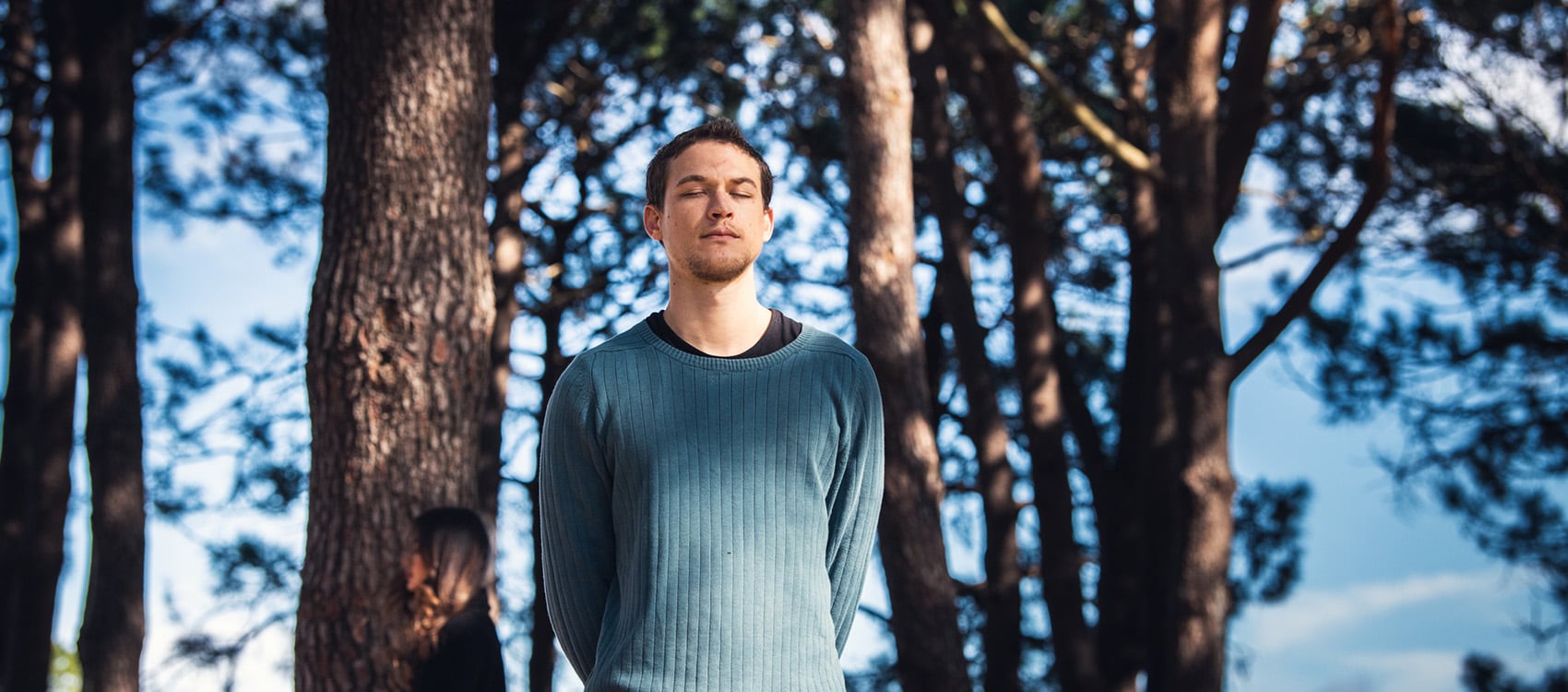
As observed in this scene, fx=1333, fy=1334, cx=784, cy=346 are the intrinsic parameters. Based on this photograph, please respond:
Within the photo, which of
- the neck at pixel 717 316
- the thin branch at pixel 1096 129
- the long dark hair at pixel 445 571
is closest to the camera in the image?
the neck at pixel 717 316

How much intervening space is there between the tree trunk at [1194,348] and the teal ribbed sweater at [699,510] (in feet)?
12.5

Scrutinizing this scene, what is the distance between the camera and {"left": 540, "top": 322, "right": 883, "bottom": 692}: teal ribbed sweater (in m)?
1.71

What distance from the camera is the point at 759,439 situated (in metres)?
1.81

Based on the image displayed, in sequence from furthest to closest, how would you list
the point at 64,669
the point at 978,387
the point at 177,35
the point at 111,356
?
the point at 64,669
the point at 177,35
the point at 978,387
the point at 111,356

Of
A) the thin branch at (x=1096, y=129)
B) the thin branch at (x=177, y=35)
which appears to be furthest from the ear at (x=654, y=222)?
the thin branch at (x=177, y=35)

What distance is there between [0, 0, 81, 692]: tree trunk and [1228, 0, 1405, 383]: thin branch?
5.97 m

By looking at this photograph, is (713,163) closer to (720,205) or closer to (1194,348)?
(720,205)

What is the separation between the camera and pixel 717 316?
185 cm

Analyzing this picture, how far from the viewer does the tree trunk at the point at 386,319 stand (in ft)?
12.7

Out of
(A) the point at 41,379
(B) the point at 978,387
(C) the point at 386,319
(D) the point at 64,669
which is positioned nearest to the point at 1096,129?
(B) the point at 978,387

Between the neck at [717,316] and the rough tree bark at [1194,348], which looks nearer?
the neck at [717,316]

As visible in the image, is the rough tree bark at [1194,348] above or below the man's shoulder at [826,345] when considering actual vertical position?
above

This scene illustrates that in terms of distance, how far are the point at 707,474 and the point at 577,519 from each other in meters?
0.18

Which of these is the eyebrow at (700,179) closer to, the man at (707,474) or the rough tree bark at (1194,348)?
the man at (707,474)
